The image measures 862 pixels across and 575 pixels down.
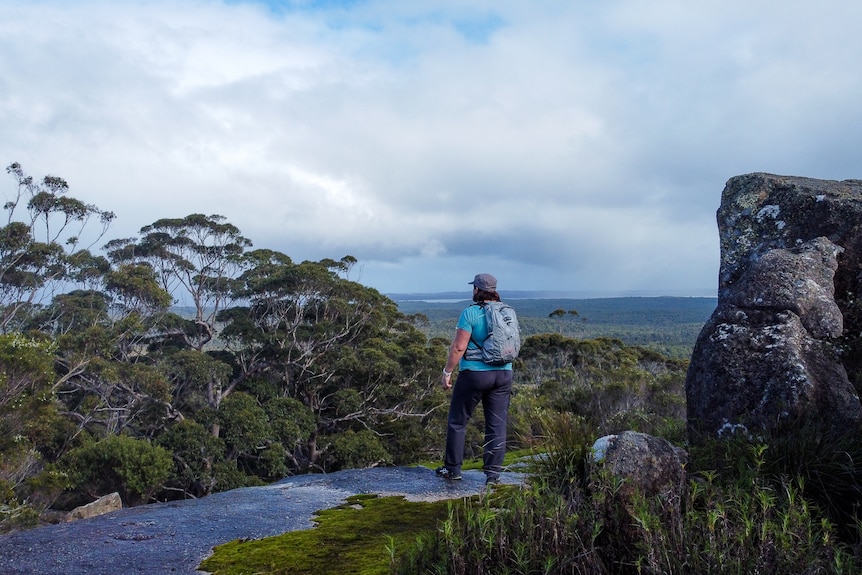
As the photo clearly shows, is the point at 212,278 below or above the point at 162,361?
above

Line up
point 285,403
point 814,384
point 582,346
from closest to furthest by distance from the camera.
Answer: point 814,384, point 285,403, point 582,346

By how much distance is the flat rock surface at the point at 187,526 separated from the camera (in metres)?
4.42

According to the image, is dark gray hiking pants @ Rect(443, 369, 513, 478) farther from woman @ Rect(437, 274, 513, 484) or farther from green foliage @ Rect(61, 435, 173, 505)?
green foliage @ Rect(61, 435, 173, 505)

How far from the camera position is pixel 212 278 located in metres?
29.8

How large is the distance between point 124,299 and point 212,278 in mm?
4335

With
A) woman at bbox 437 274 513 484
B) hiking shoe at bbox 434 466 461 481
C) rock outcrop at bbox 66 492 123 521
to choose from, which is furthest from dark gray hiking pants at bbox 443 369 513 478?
rock outcrop at bbox 66 492 123 521

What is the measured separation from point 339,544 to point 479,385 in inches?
86.9

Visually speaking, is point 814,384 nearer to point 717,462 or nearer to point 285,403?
point 717,462

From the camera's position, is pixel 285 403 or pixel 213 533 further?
pixel 285 403

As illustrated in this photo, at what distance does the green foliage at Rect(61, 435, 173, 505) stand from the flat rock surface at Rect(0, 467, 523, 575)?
1203 centimetres

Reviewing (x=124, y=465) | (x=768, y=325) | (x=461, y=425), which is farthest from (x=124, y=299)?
(x=768, y=325)

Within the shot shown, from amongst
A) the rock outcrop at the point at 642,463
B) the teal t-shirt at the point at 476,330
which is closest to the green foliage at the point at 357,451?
the teal t-shirt at the point at 476,330

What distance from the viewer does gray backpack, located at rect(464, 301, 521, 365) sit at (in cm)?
634

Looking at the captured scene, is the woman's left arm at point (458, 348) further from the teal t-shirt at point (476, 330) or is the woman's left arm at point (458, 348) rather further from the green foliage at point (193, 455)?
the green foliage at point (193, 455)
